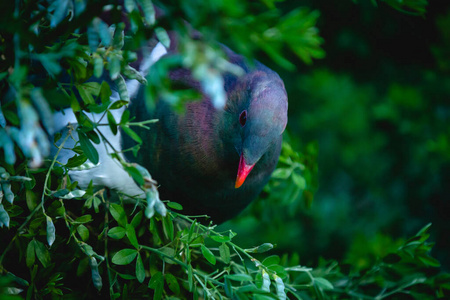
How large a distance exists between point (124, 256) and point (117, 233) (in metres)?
0.06

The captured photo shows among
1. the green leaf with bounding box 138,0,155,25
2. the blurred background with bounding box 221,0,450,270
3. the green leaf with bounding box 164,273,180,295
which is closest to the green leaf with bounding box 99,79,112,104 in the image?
the green leaf with bounding box 138,0,155,25

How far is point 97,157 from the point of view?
951mm

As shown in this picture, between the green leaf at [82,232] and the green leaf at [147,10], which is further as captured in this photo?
the green leaf at [82,232]

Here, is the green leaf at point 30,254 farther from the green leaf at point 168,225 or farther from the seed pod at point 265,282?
the seed pod at point 265,282

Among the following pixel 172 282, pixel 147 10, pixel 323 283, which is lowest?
pixel 323 283

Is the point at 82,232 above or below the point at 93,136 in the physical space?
below

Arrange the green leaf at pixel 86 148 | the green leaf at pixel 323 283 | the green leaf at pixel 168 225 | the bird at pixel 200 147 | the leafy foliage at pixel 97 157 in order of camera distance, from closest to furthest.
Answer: the leafy foliage at pixel 97 157 < the green leaf at pixel 86 148 < the green leaf at pixel 168 225 < the green leaf at pixel 323 283 < the bird at pixel 200 147

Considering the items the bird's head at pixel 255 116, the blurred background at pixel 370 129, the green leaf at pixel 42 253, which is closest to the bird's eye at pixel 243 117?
the bird's head at pixel 255 116

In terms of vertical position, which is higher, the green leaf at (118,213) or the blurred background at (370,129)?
the green leaf at (118,213)

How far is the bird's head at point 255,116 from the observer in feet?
4.35

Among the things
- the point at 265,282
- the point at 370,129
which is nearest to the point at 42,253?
the point at 265,282

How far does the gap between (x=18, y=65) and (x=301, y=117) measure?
2801mm

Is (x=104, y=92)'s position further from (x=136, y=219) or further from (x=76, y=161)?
(x=136, y=219)

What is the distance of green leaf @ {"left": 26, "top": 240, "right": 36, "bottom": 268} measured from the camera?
3.22 ft
